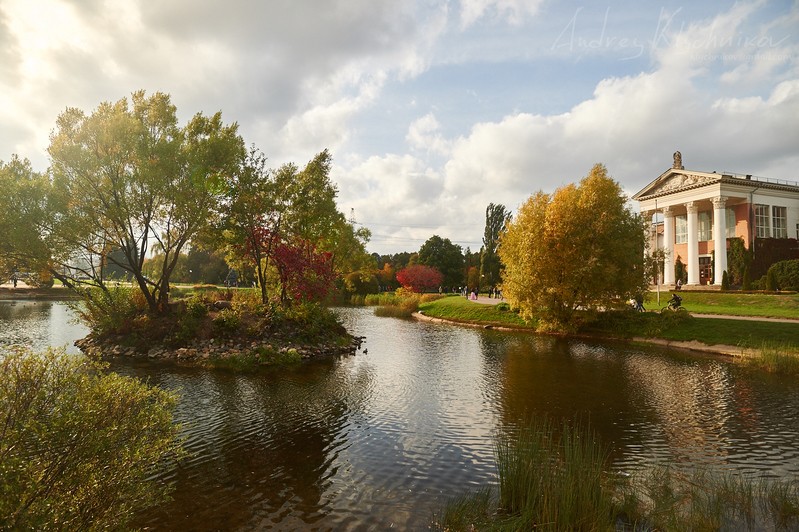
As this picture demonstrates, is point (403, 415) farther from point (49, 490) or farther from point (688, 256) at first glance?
point (688, 256)

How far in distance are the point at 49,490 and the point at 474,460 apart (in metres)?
7.82

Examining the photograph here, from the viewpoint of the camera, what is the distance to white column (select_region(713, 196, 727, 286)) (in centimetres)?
5028

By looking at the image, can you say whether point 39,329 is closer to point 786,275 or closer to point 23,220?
point 23,220

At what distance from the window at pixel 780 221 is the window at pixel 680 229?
924 cm

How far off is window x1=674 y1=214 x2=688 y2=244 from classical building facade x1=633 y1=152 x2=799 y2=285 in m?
0.15

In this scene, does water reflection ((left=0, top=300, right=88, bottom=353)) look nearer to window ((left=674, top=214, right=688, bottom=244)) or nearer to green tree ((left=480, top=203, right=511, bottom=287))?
green tree ((left=480, top=203, right=511, bottom=287))

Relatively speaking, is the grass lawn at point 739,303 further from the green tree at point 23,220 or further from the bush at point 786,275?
the green tree at point 23,220

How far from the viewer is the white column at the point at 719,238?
50.3 m

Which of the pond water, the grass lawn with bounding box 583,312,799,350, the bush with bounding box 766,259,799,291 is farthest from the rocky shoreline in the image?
the bush with bounding box 766,259,799,291

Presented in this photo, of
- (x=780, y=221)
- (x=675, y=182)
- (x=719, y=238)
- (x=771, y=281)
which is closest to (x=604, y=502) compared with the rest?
(x=771, y=281)

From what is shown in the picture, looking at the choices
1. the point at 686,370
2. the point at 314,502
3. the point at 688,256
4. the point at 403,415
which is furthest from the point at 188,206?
the point at 688,256

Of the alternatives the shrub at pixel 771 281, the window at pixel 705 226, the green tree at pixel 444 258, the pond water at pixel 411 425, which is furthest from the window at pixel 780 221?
the green tree at pixel 444 258

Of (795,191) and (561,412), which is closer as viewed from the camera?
(561,412)

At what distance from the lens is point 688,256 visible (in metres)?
55.2
